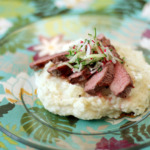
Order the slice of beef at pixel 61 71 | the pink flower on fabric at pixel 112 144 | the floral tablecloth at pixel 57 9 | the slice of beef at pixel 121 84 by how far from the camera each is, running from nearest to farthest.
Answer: the pink flower on fabric at pixel 112 144 → the slice of beef at pixel 121 84 → the slice of beef at pixel 61 71 → the floral tablecloth at pixel 57 9

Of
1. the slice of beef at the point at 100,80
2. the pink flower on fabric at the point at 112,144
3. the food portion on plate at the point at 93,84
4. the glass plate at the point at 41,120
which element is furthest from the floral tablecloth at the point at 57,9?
the pink flower on fabric at the point at 112,144

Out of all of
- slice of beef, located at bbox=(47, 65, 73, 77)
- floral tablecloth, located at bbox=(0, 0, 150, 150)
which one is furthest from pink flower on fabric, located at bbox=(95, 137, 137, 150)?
floral tablecloth, located at bbox=(0, 0, 150, 150)

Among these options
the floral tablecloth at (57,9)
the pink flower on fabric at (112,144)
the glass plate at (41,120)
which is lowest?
the pink flower on fabric at (112,144)

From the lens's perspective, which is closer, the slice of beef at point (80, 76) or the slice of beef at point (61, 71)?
the slice of beef at point (80, 76)

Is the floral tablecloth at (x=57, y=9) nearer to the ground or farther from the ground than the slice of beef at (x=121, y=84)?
farther from the ground

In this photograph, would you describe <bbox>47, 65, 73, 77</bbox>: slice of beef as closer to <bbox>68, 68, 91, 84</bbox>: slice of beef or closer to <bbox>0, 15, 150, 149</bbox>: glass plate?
<bbox>68, 68, 91, 84</bbox>: slice of beef

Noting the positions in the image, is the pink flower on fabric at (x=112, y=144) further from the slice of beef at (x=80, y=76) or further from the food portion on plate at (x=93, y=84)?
the slice of beef at (x=80, y=76)
